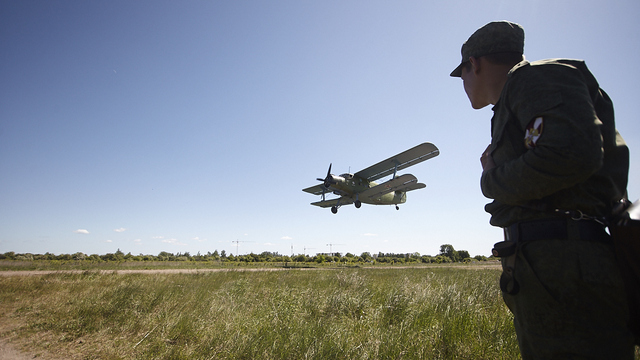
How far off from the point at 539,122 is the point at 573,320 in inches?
35.1

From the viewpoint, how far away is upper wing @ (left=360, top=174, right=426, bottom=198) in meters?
19.2

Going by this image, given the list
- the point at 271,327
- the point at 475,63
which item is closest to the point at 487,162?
the point at 475,63

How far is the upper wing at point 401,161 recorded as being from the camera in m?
18.7

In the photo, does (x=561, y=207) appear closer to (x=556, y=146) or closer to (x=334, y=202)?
(x=556, y=146)

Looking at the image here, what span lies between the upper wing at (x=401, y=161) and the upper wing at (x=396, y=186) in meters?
1.35

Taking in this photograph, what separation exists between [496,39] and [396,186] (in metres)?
19.4

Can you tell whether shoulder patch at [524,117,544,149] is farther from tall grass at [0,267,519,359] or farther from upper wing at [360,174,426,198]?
upper wing at [360,174,426,198]

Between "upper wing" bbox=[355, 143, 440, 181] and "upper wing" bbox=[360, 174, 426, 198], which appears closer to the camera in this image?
"upper wing" bbox=[355, 143, 440, 181]

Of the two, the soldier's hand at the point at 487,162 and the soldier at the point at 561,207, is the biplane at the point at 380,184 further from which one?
the soldier at the point at 561,207

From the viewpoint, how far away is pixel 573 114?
1.15 m

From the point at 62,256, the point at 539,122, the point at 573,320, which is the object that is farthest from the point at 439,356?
the point at 62,256

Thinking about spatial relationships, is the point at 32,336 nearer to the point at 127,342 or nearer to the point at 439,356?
the point at 127,342

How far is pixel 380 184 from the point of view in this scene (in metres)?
20.9

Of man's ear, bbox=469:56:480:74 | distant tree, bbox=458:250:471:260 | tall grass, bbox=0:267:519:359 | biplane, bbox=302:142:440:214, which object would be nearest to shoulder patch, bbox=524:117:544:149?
man's ear, bbox=469:56:480:74
